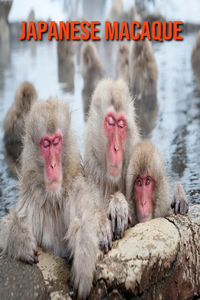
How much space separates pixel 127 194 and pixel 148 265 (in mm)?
824

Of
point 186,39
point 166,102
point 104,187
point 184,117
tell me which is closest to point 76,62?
point 186,39

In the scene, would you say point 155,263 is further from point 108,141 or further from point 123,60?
point 123,60

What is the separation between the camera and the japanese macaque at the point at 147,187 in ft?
12.9

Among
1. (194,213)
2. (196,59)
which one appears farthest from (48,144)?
(196,59)

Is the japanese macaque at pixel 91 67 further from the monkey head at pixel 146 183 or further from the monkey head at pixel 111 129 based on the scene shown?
the monkey head at pixel 146 183

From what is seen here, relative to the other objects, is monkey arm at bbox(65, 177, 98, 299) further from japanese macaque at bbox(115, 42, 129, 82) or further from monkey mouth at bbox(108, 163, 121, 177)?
japanese macaque at bbox(115, 42, 129, 82)

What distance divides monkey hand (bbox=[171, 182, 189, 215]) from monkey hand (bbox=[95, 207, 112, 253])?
0.75 m

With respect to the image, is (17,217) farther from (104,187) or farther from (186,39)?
(186,39)

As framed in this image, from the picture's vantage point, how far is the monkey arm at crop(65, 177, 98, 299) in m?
3.24

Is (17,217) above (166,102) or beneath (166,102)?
beneath

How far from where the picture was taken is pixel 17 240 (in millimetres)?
3455

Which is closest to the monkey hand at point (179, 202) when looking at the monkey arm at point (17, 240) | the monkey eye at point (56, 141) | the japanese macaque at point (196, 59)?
the monkey eye at point (56, 141)

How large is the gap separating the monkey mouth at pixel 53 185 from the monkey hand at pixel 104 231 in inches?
13.7

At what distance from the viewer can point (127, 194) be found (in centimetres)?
407
